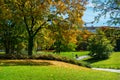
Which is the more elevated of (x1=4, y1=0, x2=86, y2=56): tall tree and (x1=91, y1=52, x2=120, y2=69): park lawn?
(x1=4, y1=0, x2=86, y2=56): tall tree

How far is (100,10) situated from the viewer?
11.0 meters

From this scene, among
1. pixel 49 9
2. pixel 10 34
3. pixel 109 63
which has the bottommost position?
pixel 109 63

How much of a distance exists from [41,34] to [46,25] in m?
4.43

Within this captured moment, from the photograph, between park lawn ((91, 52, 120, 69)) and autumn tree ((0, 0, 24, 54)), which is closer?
autumn tree ((0, 0, 24, 54))

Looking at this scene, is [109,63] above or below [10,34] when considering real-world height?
below

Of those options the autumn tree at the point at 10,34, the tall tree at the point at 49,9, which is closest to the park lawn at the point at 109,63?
the autumn tree at the point at 10,34

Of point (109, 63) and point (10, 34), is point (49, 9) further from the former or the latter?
point (109, 63)

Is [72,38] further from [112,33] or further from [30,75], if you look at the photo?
[112,33]

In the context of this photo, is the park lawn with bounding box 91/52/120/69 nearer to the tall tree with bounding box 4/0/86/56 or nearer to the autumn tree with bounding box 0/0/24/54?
the autumn tree with bounding box 0/0/24/54

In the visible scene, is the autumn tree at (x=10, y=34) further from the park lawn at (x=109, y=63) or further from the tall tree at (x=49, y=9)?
the park lawn at (x=109, y=63)

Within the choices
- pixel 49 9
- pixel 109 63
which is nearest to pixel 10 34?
pixel 49 9

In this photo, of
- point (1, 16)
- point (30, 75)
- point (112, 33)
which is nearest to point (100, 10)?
point (112, 33)

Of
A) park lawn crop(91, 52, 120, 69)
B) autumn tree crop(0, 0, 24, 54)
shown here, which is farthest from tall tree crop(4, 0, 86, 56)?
park lawn crop(91, 52, 120, 69)

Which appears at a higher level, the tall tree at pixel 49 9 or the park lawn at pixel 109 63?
the tall tree at pixel 49 9
